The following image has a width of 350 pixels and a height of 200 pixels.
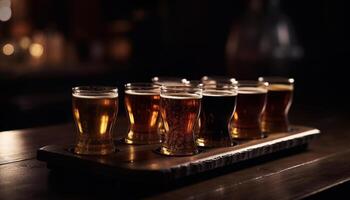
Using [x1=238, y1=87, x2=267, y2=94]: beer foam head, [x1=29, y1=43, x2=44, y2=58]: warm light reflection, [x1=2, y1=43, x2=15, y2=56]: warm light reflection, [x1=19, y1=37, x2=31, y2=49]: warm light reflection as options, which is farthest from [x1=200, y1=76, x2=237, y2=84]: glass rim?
[x1=29, y1=43, x2=44, y2=58]: warm light reflection

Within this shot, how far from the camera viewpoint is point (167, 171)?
1461 mm

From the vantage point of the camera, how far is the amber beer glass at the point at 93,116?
1.61 meters

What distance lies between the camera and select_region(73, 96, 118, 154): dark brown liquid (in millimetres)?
1606

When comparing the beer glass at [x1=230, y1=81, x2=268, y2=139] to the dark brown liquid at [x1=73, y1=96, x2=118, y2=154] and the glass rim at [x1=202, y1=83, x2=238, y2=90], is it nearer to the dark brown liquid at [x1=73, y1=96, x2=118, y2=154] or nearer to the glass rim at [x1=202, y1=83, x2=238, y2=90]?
the glass rim at [x1=202, y1=83, x2=238, y2=90]

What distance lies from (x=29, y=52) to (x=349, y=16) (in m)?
3.01

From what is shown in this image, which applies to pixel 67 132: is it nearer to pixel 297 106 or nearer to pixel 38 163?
pixel 38 163

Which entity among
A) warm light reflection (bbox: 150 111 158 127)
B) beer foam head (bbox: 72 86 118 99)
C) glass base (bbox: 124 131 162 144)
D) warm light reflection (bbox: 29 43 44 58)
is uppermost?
beer foam head (bbox: 72 86 118 99)

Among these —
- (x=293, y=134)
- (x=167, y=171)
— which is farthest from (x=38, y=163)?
(x=293, y=134)

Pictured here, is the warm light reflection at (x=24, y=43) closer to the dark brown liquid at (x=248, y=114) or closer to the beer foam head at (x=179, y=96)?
the dark brown liquid at (x=248, y=114)

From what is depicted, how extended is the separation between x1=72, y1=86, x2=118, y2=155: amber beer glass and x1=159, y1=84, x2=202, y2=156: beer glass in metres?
0.14

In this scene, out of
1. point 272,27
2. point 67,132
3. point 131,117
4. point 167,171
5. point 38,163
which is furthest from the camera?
point 272,27

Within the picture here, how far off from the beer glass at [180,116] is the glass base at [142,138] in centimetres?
11

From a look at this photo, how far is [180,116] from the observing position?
1.66 metres

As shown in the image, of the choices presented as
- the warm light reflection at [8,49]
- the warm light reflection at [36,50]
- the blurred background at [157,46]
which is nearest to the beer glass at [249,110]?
the blurred background at [157,46]
